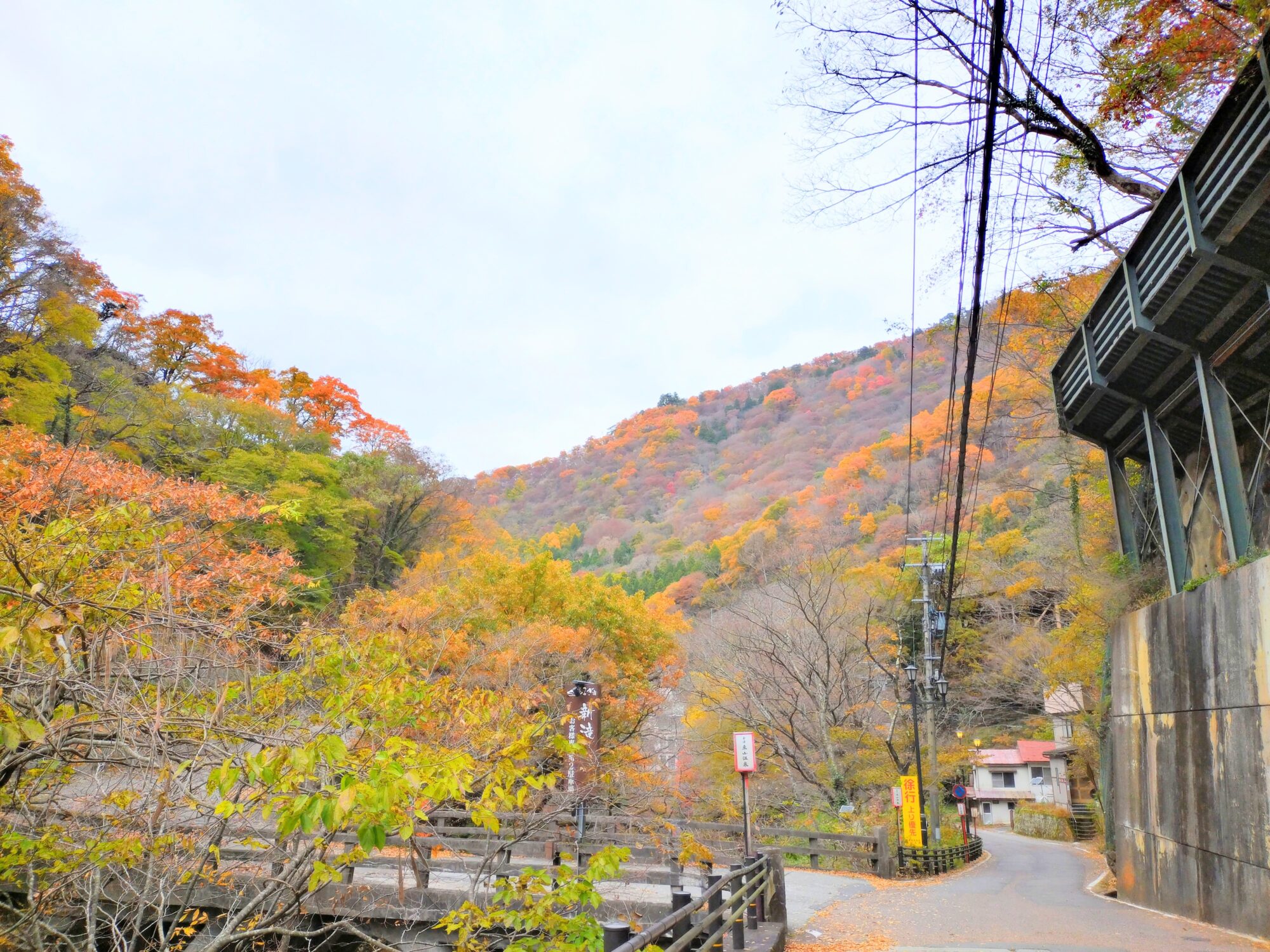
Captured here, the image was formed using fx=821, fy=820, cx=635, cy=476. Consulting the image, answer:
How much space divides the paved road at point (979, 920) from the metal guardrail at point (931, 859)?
83 centimetres

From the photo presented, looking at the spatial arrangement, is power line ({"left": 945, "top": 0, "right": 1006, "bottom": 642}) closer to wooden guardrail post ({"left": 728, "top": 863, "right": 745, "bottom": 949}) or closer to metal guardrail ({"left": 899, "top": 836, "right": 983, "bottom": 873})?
wooden guardrail post ({"left": 728, "top": 863, "right": 745, "bottom": 949})

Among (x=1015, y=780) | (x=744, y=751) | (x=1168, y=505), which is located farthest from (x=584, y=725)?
(x=1015, y=780)

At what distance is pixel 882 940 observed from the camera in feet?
36.0

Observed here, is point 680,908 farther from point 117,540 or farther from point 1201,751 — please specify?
point 1201,751

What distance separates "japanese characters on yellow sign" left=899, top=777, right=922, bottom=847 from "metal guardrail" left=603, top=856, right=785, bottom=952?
12645mm

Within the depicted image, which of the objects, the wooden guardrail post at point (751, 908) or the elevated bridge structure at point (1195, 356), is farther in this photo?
the wooden guardrail post at point (751, 908)

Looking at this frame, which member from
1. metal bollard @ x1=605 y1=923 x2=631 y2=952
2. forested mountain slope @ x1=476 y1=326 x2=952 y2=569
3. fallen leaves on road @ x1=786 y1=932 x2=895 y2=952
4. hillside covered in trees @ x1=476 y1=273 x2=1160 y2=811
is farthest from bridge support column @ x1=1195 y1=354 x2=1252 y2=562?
forested mountain slope @ x1=476 y1=326 x2=952 y2=569

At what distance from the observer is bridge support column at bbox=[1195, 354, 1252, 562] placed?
400 inches

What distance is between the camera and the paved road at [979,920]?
10016mm

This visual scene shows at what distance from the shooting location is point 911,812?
21969 millimetres

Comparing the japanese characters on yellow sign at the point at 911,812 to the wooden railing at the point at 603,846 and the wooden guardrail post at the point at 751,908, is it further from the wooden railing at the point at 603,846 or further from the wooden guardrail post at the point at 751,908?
the wooden guardrail post at the point at 751,908

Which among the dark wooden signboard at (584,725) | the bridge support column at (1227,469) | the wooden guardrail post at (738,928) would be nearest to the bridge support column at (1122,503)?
the bridge support column at (1227,469)

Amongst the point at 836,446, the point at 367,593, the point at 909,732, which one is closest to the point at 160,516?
the point at 367,593

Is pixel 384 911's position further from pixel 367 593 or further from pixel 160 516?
pixel 367 593
